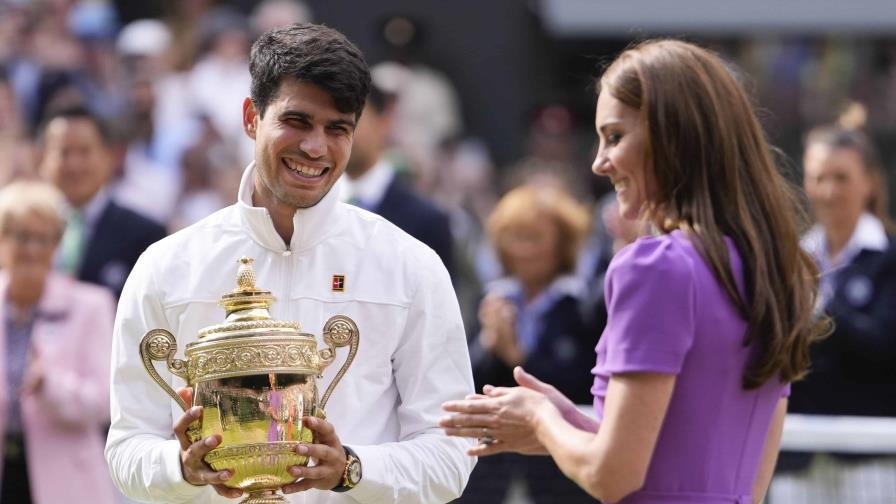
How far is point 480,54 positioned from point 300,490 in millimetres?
9599

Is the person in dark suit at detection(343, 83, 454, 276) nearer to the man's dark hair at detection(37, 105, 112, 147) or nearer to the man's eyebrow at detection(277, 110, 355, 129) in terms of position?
the man's dark hair at detection(37, 105, 112, 147)

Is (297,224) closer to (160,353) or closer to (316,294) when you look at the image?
(316,294)

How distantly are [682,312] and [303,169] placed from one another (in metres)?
1.08

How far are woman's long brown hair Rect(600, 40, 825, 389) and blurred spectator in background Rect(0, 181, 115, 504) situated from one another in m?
3.81

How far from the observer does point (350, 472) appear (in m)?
3.81

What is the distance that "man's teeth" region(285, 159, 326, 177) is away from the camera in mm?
4043

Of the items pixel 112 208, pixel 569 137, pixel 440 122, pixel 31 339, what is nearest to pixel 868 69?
pixel 569 137

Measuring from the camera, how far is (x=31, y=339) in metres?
7.01

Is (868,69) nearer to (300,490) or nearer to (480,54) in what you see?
(480,54)

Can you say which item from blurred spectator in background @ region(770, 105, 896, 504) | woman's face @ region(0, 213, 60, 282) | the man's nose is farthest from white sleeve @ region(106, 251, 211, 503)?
blurred spectator in background @ region(770, 105, 896, 504)

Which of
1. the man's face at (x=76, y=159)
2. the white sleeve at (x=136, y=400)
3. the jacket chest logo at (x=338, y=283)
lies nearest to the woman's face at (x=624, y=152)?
the jacket chest logo at (x=338, y=283)

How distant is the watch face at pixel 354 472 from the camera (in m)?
3.81

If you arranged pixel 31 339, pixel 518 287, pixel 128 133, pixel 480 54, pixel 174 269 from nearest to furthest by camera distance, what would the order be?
pixel 174 269, pixel 31 339, pixel 518 287, pixel 128 133, pixel 480 54

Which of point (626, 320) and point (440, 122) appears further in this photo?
point (440, 122)
